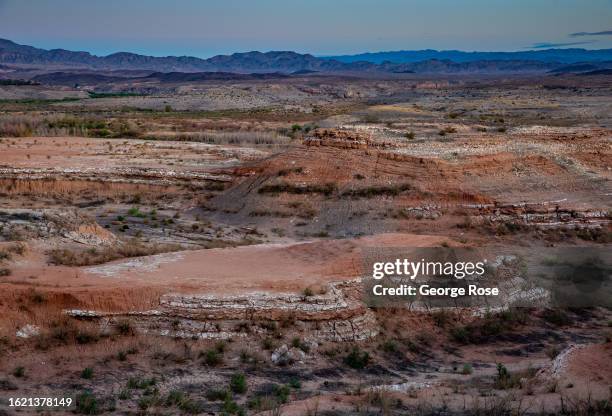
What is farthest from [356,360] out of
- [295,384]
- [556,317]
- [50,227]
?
[50,227]

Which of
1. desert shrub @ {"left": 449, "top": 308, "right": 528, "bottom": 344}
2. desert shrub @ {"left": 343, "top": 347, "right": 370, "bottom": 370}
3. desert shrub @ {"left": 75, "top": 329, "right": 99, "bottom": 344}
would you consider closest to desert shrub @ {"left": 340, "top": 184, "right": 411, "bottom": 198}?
desert shrub @ {"left": 449, "top": 308, "right": 528, "bottom": 344}

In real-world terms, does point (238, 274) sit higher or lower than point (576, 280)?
higher

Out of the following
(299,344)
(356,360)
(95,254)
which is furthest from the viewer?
(95,254)

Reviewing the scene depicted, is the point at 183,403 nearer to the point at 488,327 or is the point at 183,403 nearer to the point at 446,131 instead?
the point at 488,327

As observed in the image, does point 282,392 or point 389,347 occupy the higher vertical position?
point 282,392

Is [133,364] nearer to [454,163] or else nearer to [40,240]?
[40,240]

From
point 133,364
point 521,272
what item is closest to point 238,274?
point 133,364

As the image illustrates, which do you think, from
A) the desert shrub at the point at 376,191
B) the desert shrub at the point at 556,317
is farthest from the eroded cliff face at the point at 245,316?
the desert shrub at the point at 376,191

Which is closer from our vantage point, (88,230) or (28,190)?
(88,230)
